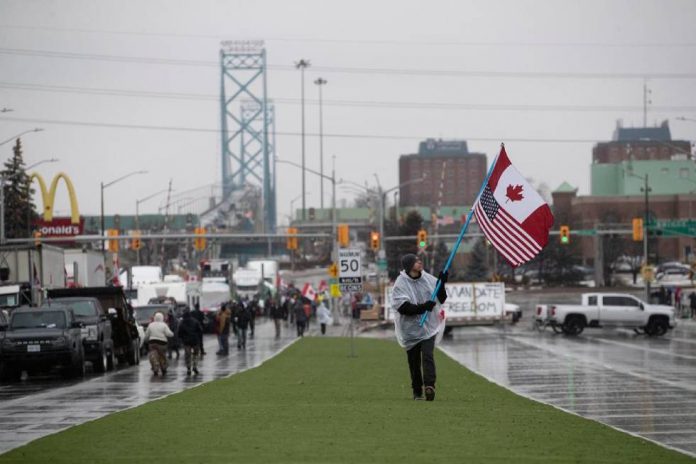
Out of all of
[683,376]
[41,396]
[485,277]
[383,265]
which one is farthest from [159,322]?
[485,277]

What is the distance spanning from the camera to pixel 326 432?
12.7 meters

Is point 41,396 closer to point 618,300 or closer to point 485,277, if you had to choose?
point 618,300

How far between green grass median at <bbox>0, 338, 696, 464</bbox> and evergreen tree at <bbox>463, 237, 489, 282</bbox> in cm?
8313

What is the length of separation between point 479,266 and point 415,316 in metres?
96.0

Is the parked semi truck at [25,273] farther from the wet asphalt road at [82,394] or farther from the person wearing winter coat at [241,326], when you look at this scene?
the person wearing winter coat at [241,326]

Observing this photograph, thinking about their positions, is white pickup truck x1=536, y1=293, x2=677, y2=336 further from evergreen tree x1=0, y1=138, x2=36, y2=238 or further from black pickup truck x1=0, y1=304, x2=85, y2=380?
evergreen tree x1=0, y1=138, x2=36, y2=238

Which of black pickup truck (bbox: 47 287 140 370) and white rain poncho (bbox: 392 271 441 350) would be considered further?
black pickup truck (bbox: 47 287 140 370)

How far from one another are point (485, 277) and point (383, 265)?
109 ft

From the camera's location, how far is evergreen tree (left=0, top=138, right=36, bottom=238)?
3469 inches

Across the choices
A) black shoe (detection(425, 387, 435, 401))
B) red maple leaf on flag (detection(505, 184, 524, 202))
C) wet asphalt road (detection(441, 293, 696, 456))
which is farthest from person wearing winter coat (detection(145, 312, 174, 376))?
black shoe (detection(425, 387, 435, 401))

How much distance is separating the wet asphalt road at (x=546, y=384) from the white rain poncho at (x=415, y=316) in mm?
2544

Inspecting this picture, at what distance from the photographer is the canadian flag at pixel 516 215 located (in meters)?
18.2

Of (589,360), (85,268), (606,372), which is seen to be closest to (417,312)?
(606,372)

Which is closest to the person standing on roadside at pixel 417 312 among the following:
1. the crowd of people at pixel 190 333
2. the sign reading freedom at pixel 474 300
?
the crowd of people at pixel 190 333
